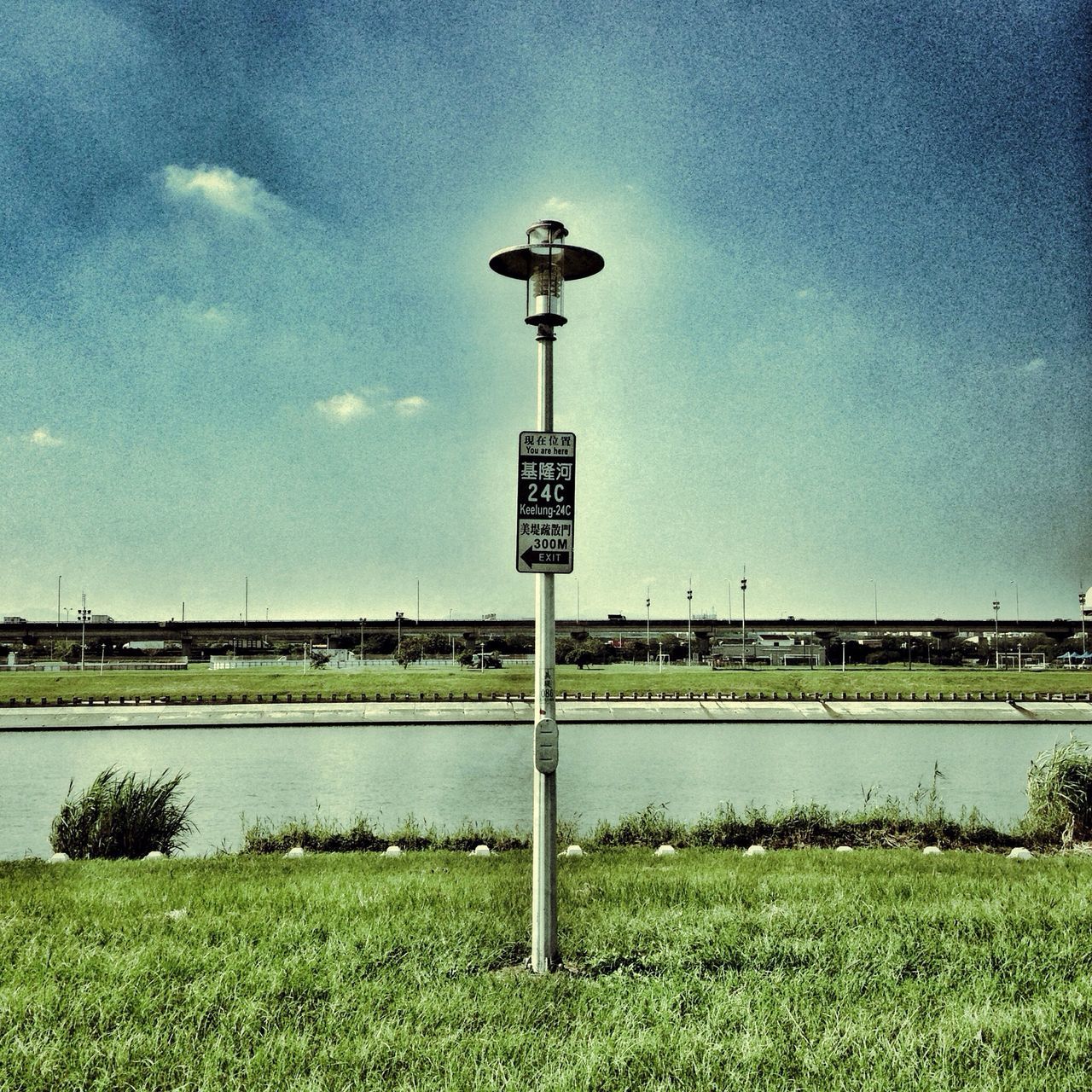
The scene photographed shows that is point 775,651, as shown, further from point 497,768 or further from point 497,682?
point 497,768

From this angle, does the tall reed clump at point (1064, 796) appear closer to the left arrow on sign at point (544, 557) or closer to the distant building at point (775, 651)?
the left arrow on sign at point (544, 557)

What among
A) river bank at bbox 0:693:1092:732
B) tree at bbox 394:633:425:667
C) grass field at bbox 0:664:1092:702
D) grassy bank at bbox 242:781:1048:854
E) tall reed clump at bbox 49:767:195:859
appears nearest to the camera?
tall reed clump at bbox 49:767:195:859

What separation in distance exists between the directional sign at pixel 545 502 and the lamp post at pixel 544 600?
0.11 m

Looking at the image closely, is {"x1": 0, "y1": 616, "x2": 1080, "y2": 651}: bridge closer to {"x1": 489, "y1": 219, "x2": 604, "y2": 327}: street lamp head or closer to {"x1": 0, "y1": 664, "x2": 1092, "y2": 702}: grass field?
{"x1": 0, "y1": 664, "x2": 1092, "y2": 702}: grass field

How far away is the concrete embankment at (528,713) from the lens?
143 ft

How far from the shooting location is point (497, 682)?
230 feet

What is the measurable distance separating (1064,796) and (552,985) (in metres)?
9.23

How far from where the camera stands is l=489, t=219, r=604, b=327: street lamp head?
20.1 feet

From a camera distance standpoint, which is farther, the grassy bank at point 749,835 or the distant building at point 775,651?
the distant building at point 775,651

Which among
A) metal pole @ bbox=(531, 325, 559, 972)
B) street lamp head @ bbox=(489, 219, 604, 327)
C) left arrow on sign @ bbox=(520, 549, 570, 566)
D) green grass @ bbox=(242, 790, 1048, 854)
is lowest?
green grass @ bbox=(242, 790, 1048, 854)

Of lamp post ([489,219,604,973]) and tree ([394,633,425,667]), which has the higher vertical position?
lamp post ([489,219,604,973])

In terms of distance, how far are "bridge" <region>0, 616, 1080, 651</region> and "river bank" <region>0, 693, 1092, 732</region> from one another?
145 feet

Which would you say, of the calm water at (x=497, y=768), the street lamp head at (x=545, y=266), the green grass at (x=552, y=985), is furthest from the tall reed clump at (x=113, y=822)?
the street lamp head at (x=545, y=266)

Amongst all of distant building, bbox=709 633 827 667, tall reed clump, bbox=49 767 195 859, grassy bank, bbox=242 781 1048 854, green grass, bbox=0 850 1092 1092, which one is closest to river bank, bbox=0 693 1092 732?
grassy bank, bbox=242 781 1048 854
